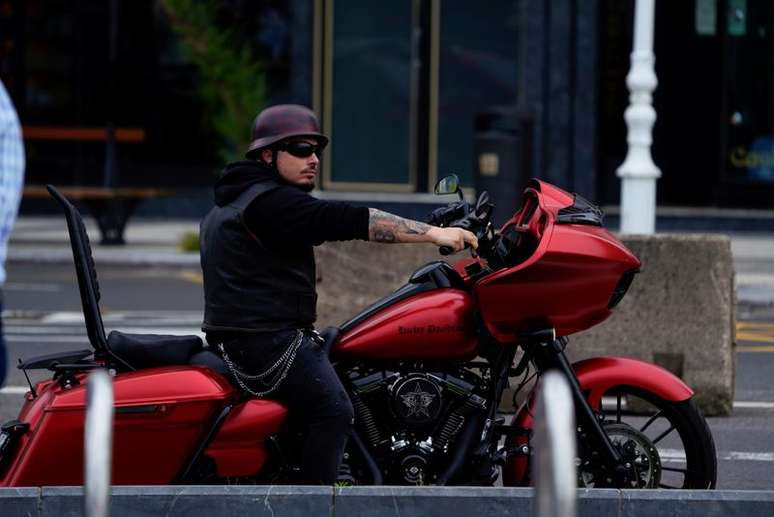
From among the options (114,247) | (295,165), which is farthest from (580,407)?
(114,247)

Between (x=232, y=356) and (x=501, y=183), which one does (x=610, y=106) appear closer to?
(x=501, y=183)

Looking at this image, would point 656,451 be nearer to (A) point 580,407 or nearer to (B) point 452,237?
(A) point 580,407

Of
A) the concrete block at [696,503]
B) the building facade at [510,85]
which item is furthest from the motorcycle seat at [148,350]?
the building facade at [510,85]

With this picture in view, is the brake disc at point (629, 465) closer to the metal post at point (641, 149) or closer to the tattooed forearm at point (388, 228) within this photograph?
the tattooed forearm at point (388, 228)

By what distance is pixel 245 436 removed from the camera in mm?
5172

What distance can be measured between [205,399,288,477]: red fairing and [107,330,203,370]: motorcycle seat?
0.28 meters

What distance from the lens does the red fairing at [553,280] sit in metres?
5.16

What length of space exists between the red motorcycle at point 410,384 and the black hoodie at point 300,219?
30cm

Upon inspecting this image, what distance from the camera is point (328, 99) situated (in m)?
19.5

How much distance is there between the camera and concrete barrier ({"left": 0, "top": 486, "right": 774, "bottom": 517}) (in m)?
4.73

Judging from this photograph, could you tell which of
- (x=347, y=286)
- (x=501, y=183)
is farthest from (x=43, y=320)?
(x=501, y=183)

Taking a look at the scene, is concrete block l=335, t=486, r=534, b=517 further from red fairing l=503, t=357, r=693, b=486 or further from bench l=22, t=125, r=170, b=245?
bench l=22, t=125, r=170, b=245

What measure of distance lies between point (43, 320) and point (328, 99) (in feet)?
26.7

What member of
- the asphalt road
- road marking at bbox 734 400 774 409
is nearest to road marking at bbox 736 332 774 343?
the asphalt road
